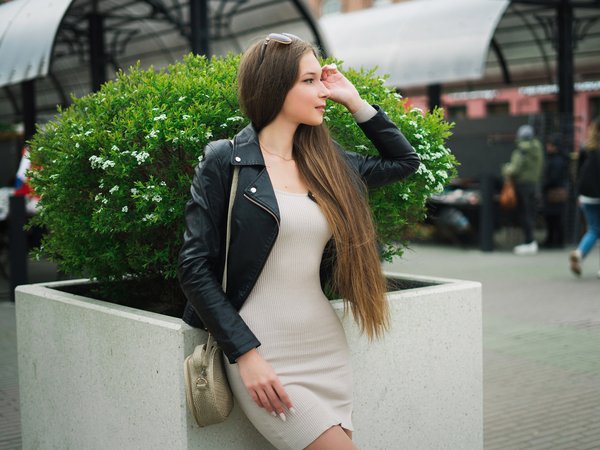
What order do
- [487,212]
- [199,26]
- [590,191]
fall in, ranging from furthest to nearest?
[487,212]
[199,26]
[590,191]

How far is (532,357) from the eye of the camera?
696 centimetres

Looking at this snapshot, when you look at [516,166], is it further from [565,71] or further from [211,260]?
[211,260]

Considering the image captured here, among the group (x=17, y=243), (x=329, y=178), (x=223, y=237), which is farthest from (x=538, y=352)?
(x=17, y=243)

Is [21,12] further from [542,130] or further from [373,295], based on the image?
[373,295]

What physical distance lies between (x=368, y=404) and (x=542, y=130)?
45.0 ft

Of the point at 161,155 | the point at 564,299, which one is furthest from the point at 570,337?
the point at 161,155

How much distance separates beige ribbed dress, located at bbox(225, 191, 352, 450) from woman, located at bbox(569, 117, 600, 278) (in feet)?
29.2

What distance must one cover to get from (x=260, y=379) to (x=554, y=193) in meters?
13.5

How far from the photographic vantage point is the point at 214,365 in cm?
277

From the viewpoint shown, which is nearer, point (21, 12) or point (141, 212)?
point (141, 212)

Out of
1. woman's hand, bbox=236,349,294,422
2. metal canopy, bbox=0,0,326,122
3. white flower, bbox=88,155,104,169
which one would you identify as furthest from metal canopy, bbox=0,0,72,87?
woman's hand, bbox=236,349,294,422

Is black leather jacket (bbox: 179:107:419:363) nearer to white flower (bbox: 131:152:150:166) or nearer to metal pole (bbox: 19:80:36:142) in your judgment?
white flower (bbox: 131:152:150:166)

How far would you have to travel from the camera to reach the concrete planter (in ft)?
10.4

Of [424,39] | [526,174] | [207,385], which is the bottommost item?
[526,174]
